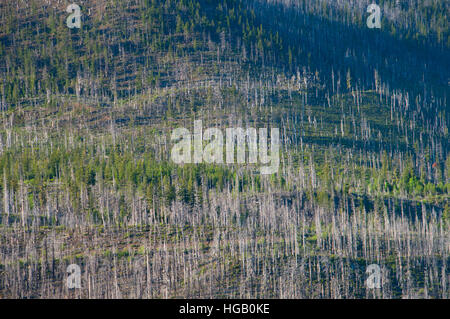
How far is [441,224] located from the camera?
476 ft

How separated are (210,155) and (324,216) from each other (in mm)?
53089

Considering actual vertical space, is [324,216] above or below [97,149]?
below
